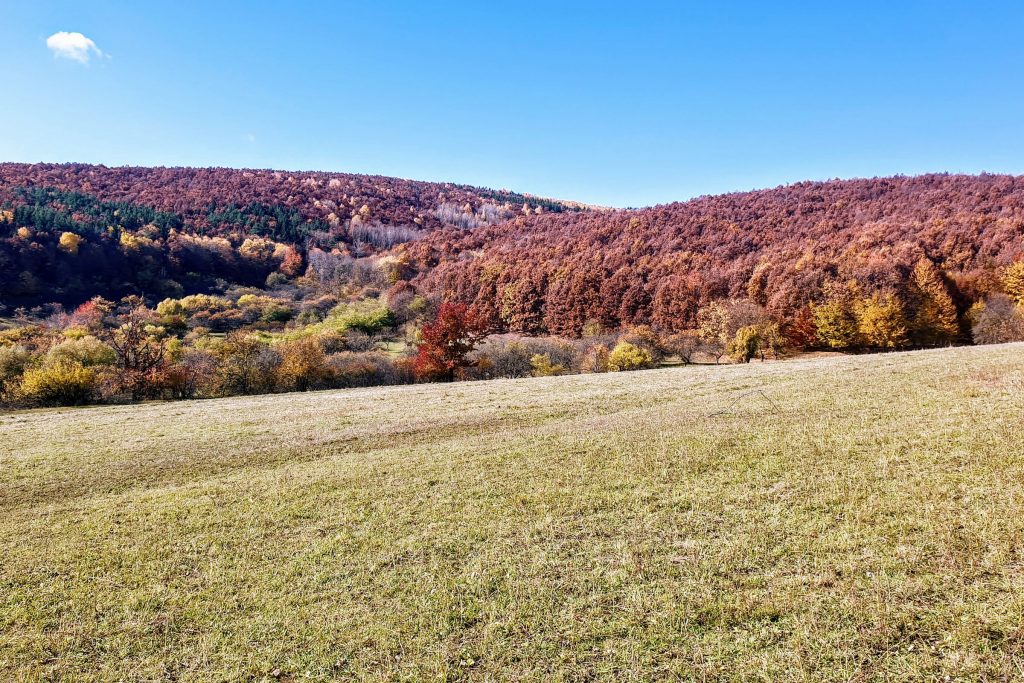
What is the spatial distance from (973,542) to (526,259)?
10043cm

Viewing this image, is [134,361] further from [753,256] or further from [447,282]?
[753,256]

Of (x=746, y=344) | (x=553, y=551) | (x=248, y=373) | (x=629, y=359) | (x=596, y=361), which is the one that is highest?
(x=746, y=344)

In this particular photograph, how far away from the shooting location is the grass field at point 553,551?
5191 mm

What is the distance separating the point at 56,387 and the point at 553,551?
122 feet

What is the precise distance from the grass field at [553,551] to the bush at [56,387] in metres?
20.7

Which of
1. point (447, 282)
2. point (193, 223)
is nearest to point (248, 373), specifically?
point (447, 282)

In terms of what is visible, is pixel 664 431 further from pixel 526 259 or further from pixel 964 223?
pixel 526 259

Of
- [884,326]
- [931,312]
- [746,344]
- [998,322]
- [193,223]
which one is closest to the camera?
[998,322]

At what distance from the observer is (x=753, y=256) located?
265ft

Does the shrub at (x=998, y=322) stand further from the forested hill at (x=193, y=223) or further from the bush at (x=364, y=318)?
the forested hill at (x=193, y=223)

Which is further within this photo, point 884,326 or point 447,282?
point 447,282

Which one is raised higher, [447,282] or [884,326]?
[447,282]

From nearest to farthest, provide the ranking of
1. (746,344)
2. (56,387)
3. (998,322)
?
(56,387)
(998,322)
(746,344)

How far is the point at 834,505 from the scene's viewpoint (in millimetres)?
8070
